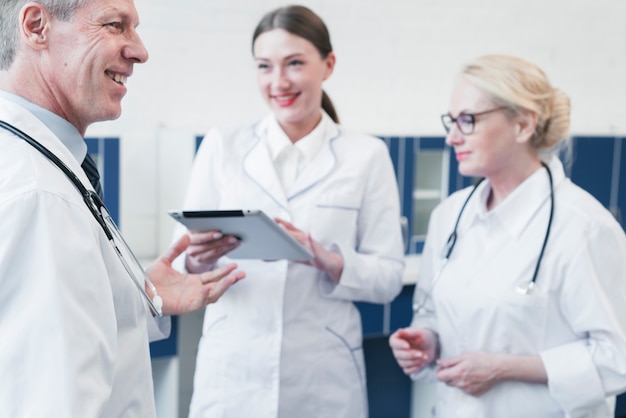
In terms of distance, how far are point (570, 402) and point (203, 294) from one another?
32.9 inches

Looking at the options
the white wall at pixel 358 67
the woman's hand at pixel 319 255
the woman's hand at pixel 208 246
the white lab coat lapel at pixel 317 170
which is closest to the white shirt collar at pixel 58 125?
the woman's hand at pixel 208 246

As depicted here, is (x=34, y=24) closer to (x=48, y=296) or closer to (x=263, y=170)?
(x=48, y=296)

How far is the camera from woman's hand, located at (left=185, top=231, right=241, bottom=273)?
162 cm

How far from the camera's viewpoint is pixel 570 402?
154 cm

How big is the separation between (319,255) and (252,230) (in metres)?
0.24

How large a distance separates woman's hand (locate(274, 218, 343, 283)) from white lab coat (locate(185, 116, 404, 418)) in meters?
0.02

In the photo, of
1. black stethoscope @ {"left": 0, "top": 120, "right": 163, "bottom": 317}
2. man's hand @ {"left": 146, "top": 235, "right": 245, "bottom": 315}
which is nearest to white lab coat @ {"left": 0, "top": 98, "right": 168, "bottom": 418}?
black stethoscope @ {"left": 0, "top": 120, "right": 163, "bottom": 317}

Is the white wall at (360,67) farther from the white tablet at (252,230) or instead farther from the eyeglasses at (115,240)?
the eyeglasses at (115,240)

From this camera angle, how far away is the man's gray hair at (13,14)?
0.95 meters

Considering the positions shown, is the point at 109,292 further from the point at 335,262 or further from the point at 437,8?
the point at 437,8

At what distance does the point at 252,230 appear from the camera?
153 centimetres

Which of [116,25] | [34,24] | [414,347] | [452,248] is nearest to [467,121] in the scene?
[452,248]

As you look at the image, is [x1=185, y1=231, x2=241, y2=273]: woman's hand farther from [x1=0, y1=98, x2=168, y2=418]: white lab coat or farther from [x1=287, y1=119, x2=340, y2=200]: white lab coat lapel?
[x1=0, y1=98, x2=168, y2=418]: white lab coat

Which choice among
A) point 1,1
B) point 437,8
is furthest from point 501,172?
point 437,8
